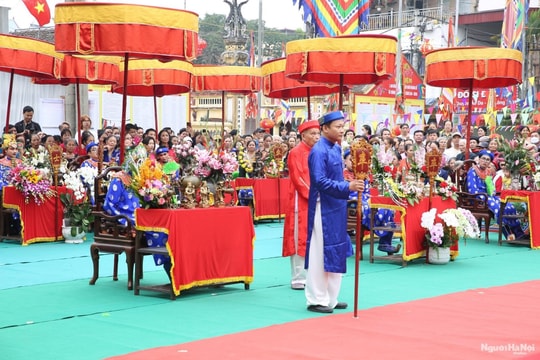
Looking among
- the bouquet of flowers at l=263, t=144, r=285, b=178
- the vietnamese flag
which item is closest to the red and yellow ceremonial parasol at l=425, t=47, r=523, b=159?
the bouquet of flowers at l=263, t=144, r=285, b=178

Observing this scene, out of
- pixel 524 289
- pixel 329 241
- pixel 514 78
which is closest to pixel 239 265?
pixel 329 241

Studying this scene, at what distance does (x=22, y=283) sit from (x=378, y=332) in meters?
3.63

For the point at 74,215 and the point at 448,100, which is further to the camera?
the point at 448,100

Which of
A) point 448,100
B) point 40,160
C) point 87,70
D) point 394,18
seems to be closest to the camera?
point 40,160

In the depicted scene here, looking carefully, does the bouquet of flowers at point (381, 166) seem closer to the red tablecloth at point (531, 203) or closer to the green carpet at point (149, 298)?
the green carpet at point (149, 298)

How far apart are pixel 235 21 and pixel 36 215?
17.8 metres

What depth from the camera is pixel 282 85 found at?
13.4 meters

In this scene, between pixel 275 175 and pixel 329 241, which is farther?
pixel 275 175

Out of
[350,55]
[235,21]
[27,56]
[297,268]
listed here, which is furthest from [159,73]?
[235,21]

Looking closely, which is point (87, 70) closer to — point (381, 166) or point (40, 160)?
point (40, 160)

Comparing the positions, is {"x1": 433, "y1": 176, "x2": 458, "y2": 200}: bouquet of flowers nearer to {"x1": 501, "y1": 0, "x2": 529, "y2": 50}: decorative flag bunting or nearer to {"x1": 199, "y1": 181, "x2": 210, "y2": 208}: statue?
{"x1": 199, "y1": 181, "x2": 210, "y2": 208}: statue

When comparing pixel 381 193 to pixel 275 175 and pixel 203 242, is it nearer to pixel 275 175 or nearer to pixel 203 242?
pixel 203 242

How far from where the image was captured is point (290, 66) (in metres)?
10.3

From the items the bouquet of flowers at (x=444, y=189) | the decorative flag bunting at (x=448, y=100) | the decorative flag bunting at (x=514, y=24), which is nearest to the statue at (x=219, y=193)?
the bouquet of flowers at (x=444, y=189)
